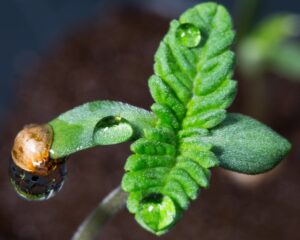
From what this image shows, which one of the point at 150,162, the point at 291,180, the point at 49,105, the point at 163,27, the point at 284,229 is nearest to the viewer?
the point at 150,162

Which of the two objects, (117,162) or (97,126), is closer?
(97,126)

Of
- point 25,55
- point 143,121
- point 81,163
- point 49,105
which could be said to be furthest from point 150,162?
point 25,55

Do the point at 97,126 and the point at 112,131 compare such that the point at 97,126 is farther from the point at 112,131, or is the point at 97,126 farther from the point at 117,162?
the point at 117,162

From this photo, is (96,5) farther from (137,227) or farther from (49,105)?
(137,227)

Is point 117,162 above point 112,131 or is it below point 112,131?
below

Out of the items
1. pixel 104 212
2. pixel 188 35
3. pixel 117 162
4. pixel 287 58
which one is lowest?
pixel 117 162

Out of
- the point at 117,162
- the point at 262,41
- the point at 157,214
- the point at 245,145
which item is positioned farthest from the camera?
the point at 117,162

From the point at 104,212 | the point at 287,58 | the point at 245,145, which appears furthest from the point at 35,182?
the point at 287,58

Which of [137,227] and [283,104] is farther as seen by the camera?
[283,104]
